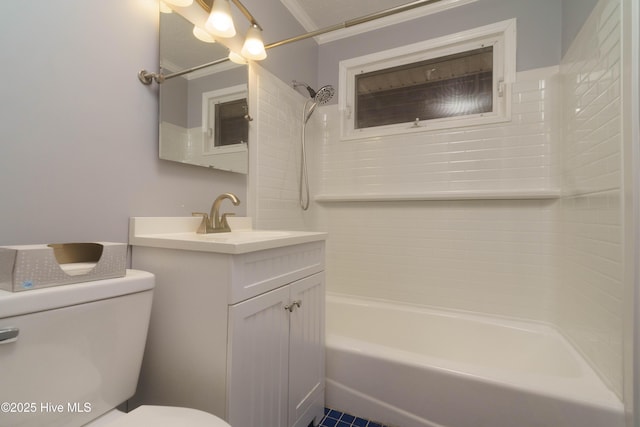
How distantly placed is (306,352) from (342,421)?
455mm

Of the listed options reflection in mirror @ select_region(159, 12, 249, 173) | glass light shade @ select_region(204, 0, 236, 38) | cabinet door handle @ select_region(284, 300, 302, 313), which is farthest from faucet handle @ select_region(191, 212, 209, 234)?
glass light shade @ select_region(204, 0, 236, 38)

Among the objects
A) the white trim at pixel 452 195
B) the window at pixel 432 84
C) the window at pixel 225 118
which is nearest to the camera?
the window at pixel 225 118

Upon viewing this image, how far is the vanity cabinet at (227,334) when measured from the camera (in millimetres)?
870

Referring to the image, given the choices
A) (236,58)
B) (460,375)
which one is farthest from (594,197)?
(236,58)

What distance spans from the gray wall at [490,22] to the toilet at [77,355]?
2.14 meters

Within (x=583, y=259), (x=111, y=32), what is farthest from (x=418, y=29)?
(x=111, y=32)

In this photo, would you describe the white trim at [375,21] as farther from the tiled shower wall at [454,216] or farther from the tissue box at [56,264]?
the tissue box at [56,264]

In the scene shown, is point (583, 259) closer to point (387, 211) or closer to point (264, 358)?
point (387, 211)

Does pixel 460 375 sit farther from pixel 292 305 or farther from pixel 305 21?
pixel 305 21

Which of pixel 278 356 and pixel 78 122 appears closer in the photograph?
pixel 78 122

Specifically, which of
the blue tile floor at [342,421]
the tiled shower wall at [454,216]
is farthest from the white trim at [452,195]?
the blue tile floor at [342,421]

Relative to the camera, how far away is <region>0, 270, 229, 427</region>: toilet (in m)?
0.62

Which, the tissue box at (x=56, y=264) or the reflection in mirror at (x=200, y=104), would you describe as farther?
the reflection in mirror at (x=200, y=104)

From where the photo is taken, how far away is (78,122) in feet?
3.01
